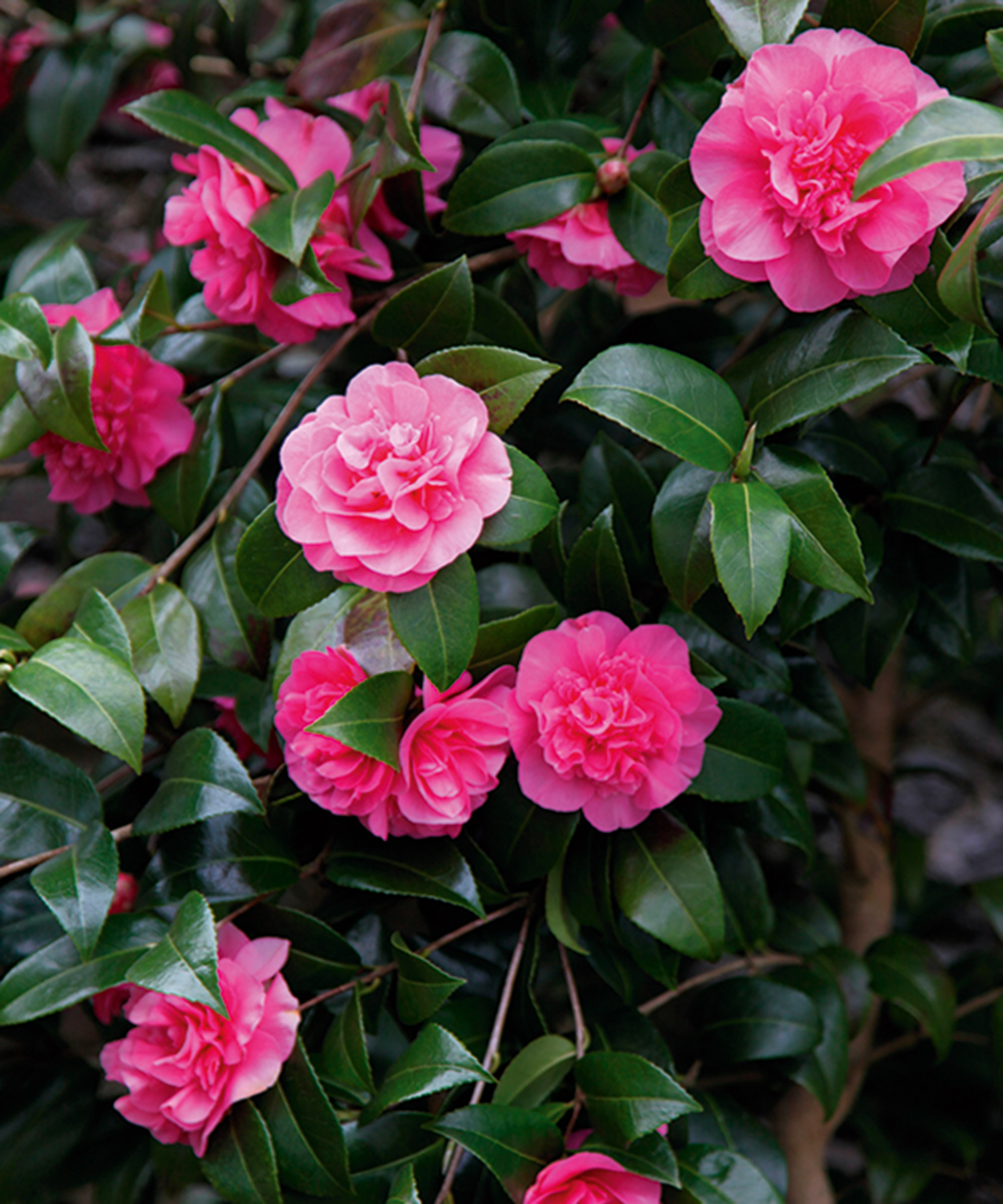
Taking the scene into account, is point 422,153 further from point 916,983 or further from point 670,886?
point 916,983

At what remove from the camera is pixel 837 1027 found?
2.80 feet

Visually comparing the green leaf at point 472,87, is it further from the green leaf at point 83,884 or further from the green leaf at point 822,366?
the green leaf at point 83,884

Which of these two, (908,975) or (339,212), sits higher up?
(339,212)

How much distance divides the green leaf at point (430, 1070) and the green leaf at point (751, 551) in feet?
1.06

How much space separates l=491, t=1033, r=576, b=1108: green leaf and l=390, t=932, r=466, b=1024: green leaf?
75 millimetres

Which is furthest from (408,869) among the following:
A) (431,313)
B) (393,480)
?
(431,313)

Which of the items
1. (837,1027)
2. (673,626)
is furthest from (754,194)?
(837,1027)

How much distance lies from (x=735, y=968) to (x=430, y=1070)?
0.42 meters

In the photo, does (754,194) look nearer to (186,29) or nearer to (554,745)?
(554,745)

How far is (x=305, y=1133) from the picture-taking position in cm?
64

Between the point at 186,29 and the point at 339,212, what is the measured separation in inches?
18.8

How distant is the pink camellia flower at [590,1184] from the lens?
0.61m

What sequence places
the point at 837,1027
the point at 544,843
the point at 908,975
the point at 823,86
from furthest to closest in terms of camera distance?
1. the point at 908,975
2. the point at 837,1027
3. the point at 544,843
4. the point at 823,86

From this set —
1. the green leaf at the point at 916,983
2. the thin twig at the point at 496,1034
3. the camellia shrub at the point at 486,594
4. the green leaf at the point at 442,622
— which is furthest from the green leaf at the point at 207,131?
the green leaf at the point at 916,983
